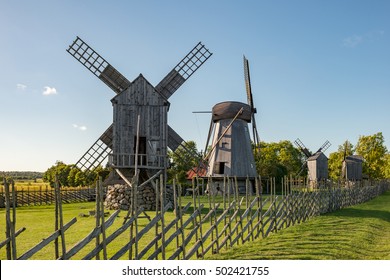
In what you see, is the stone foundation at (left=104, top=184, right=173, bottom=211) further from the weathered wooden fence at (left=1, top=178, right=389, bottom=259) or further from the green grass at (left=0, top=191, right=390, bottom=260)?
the green grass at (left=0, top=191, right=390, bottom=260)

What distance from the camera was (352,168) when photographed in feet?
143

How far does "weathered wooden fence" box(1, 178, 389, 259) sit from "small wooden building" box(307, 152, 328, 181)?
1997 cm

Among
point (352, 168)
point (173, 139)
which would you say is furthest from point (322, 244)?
point (352, 168)

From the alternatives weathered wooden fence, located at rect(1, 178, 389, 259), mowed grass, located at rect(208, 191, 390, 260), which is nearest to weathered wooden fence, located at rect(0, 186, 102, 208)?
weathered wooden fence, located at rect(1, 178, 389, 259)

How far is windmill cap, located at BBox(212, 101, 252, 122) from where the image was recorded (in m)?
26.4

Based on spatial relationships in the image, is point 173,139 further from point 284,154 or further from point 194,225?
point 284,154

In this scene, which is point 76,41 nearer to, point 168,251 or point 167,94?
point 167,94

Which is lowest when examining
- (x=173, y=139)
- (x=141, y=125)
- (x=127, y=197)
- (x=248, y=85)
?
(x=127, y=197)

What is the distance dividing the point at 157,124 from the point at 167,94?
244 cm

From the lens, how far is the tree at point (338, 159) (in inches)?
1841

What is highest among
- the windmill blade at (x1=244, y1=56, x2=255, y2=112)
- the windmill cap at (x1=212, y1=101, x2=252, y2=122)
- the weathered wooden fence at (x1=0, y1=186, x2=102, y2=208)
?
the windmill blade at (x1=244, y1=56, x2=255, y2=112)

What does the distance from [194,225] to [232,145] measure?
18939mm

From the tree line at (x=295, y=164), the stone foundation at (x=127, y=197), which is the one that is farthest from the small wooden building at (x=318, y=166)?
the stone foundation at (x=127, y=197)

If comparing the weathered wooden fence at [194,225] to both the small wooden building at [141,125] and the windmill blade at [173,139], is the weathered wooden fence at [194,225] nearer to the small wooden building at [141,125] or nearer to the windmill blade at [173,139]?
the small wooden building at [141,125]
